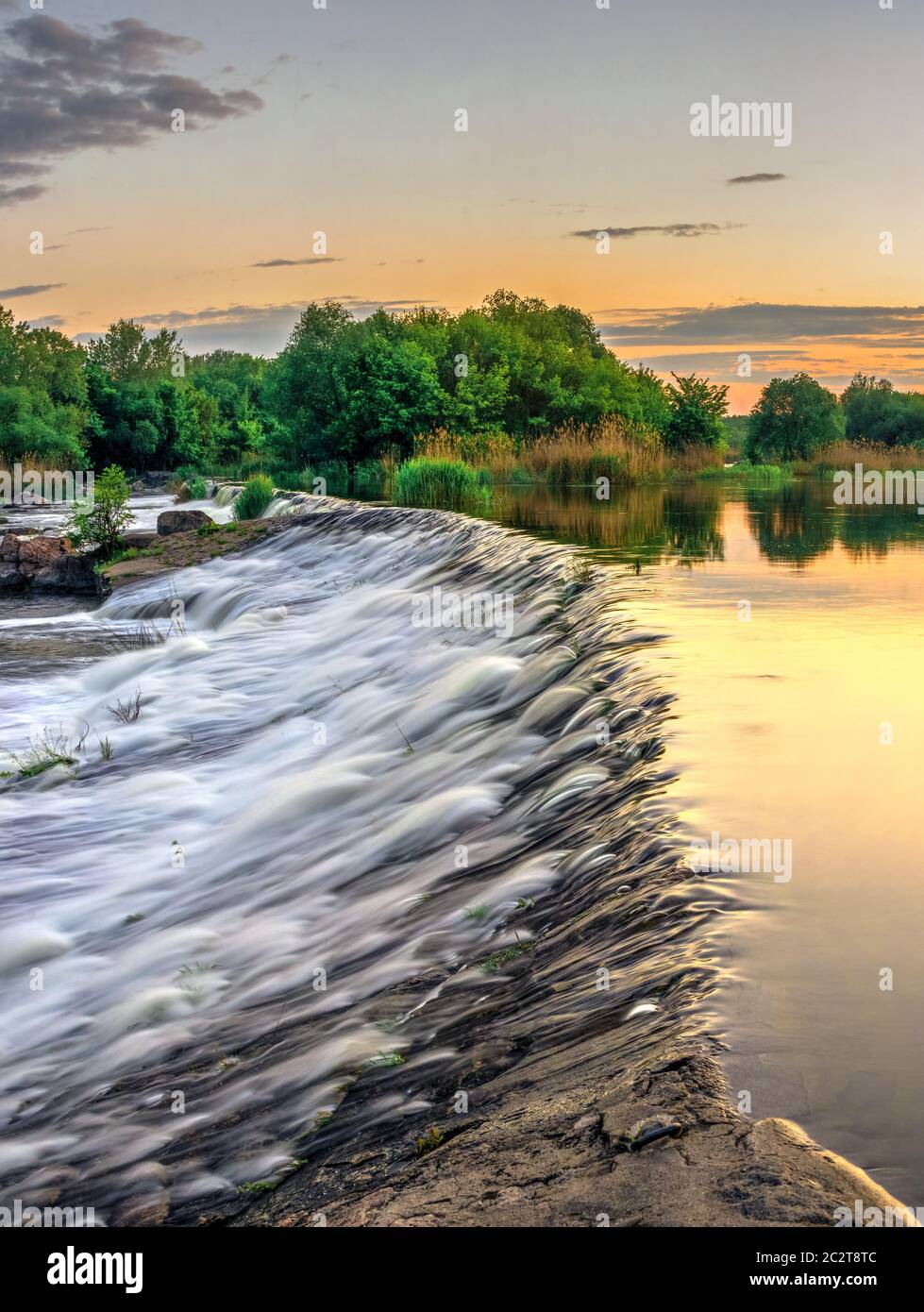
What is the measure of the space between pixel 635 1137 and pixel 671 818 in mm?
2288

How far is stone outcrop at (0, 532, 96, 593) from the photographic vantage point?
23.0 metres

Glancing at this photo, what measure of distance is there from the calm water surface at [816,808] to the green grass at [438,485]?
1456cm

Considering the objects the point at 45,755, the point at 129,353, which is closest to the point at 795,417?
the point at 45,755

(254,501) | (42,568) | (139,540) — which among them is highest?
(254,501)

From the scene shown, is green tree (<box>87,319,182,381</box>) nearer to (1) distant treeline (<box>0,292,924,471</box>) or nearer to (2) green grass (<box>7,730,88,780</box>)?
(1) distant treeline (<box>0,292,924,471</box>)

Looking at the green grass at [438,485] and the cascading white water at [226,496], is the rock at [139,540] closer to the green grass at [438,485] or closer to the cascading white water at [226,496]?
the green grass at [438,485]

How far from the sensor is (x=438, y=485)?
1109 inches

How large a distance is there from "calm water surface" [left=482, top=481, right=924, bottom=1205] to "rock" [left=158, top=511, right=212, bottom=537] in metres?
15.7

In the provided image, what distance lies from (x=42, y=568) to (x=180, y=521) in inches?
171

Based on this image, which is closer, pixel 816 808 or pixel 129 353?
pixel 816 808

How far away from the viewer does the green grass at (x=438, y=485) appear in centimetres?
2769

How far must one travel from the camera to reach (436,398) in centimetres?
5375

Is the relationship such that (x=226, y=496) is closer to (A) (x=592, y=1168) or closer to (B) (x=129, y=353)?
(A) (x=592, y=1168)

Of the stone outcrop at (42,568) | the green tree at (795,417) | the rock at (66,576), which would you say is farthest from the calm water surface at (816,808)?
the green tree at (795,417)
